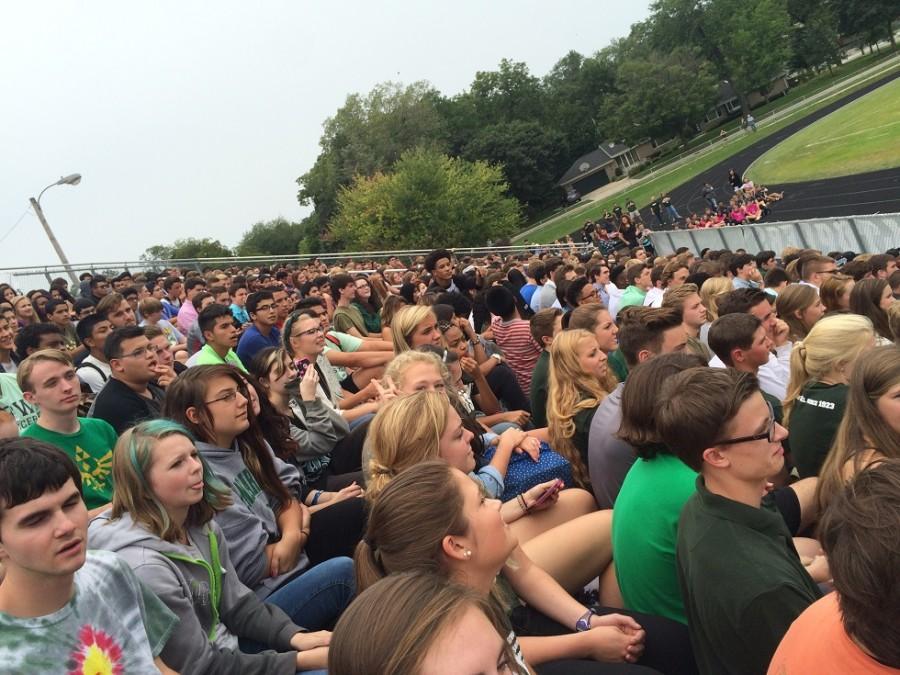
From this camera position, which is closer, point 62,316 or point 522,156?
point 62,316

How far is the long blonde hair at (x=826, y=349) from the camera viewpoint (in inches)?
196

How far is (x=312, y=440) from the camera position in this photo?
19.7ft

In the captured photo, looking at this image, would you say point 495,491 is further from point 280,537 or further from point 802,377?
point 802,377

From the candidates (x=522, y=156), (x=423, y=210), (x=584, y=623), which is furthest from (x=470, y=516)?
(x=522, y=156)

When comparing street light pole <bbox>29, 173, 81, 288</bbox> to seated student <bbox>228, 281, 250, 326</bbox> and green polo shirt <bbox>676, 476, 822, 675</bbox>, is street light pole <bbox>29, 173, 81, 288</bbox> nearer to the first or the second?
seated student <bbox>228, 281, 250, 326</bbox>

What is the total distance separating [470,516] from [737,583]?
995 mm

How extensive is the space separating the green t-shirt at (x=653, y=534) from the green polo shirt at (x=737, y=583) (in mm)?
344

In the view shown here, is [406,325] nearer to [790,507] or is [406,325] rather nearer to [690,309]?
Result: [690,309]

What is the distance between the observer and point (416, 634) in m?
1.87

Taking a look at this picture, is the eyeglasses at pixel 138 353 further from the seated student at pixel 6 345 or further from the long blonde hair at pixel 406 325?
the seated student at pixel 6 345

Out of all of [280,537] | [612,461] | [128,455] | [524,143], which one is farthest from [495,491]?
[524,143]

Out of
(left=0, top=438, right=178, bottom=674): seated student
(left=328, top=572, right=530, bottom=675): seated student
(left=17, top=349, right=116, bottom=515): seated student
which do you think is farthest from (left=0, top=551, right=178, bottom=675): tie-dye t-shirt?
(left=17, top=349, right=116, bottom=515): seated student

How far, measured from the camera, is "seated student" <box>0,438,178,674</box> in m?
2.85

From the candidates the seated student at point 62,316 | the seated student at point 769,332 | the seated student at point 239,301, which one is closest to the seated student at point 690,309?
the seated student at point 769,332
